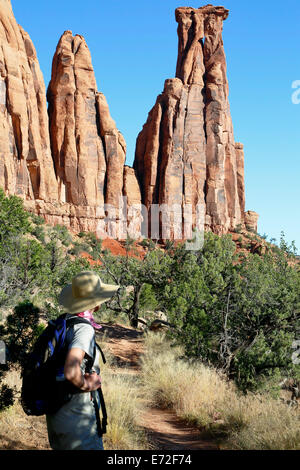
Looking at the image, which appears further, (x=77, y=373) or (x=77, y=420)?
(x=77, y=420)

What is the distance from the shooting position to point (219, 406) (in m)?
5.78

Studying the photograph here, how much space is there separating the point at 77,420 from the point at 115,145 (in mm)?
45096

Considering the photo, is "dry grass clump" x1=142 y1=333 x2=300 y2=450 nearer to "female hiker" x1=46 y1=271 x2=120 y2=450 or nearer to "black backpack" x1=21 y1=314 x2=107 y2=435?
"female hiker" x1=46 y1=271 x2=120 y2=450

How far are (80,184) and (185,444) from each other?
39110 mm

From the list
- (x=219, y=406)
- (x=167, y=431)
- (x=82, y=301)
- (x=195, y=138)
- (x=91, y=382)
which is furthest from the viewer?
(x=195, y=138)

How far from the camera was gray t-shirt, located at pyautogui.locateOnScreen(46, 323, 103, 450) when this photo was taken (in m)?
2.40

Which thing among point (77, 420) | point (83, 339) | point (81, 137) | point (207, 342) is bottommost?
point (207, 342)

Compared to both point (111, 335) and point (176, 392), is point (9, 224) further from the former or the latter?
point (176, 392)

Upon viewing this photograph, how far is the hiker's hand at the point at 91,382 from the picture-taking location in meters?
2.36

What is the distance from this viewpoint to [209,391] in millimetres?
6062

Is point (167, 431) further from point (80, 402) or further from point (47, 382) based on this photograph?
point (47, 382)

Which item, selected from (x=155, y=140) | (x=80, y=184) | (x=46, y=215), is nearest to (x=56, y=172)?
(x=80, y=184)

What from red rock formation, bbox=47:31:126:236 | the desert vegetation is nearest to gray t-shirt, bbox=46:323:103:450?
the desert vegetation

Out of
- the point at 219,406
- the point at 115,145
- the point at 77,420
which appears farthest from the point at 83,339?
the point at 115,145
